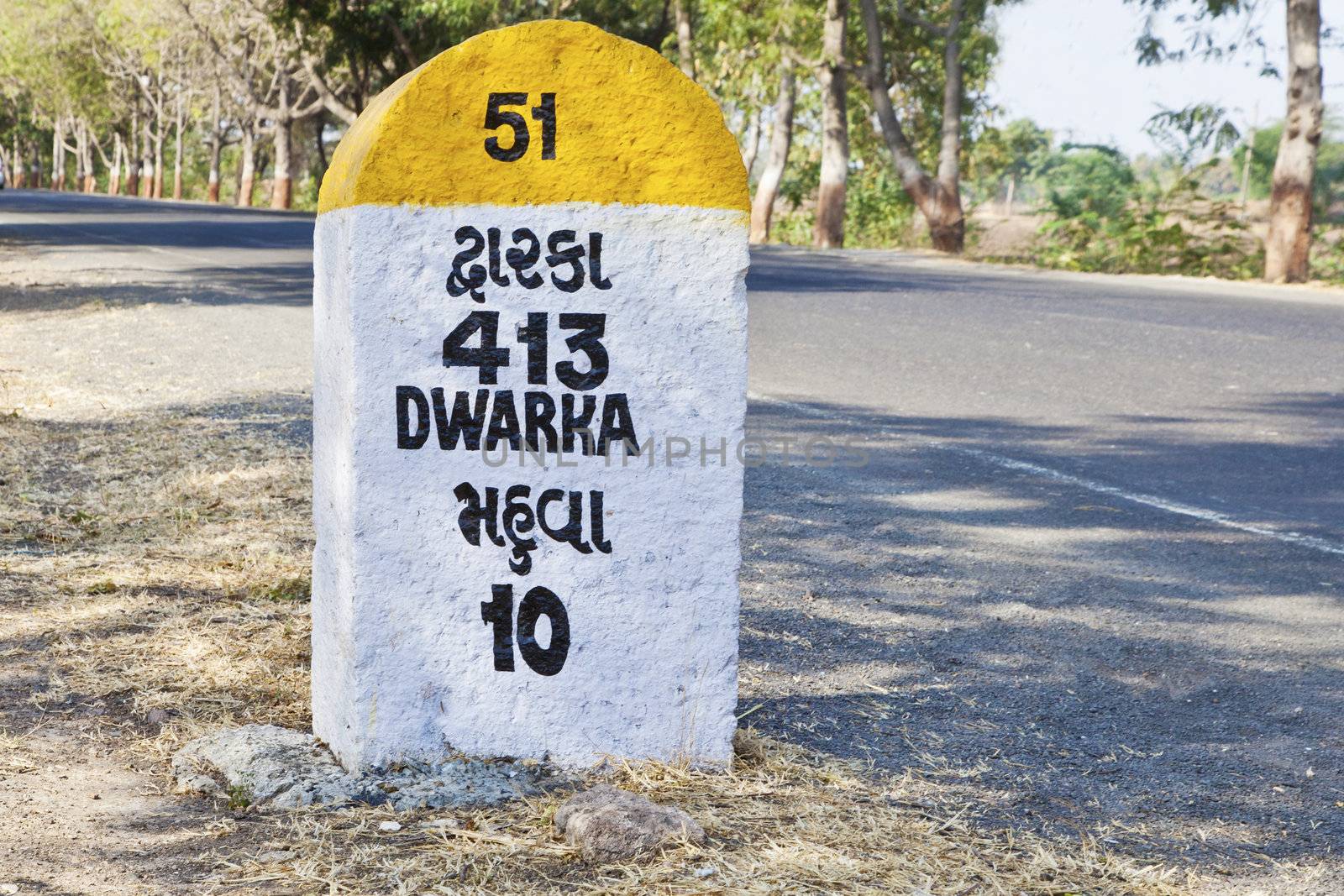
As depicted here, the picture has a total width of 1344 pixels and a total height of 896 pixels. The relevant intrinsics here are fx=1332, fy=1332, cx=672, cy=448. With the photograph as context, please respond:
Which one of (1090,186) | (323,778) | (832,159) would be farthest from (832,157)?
(323,778)

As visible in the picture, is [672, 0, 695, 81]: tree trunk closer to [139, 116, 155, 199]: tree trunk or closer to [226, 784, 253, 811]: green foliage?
[226, 784, 253, 811]: green foliage

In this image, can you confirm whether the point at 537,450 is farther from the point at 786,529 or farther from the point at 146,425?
the point at 146,425

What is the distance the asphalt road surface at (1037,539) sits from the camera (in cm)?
312

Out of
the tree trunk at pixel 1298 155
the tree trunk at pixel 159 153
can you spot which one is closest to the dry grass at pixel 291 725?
the tree trunk at pixel 1298 155

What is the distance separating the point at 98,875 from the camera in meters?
2.53

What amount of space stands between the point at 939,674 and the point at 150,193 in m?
62.0

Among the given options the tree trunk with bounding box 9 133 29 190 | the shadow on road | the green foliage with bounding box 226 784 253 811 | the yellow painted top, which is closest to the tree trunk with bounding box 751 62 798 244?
the shadow on road

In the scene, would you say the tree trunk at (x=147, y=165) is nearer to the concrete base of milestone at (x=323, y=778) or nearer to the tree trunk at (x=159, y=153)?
the tree trunk at (x=159, y=153)

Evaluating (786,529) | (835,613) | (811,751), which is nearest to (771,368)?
(786,529)

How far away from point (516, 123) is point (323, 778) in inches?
58.8

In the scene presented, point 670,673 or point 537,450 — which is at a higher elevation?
point 537,450

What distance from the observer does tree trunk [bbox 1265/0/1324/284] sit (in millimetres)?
16531

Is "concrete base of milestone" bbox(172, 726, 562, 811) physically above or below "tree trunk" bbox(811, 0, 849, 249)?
below

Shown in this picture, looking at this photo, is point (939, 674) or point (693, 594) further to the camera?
point (939, 674)
